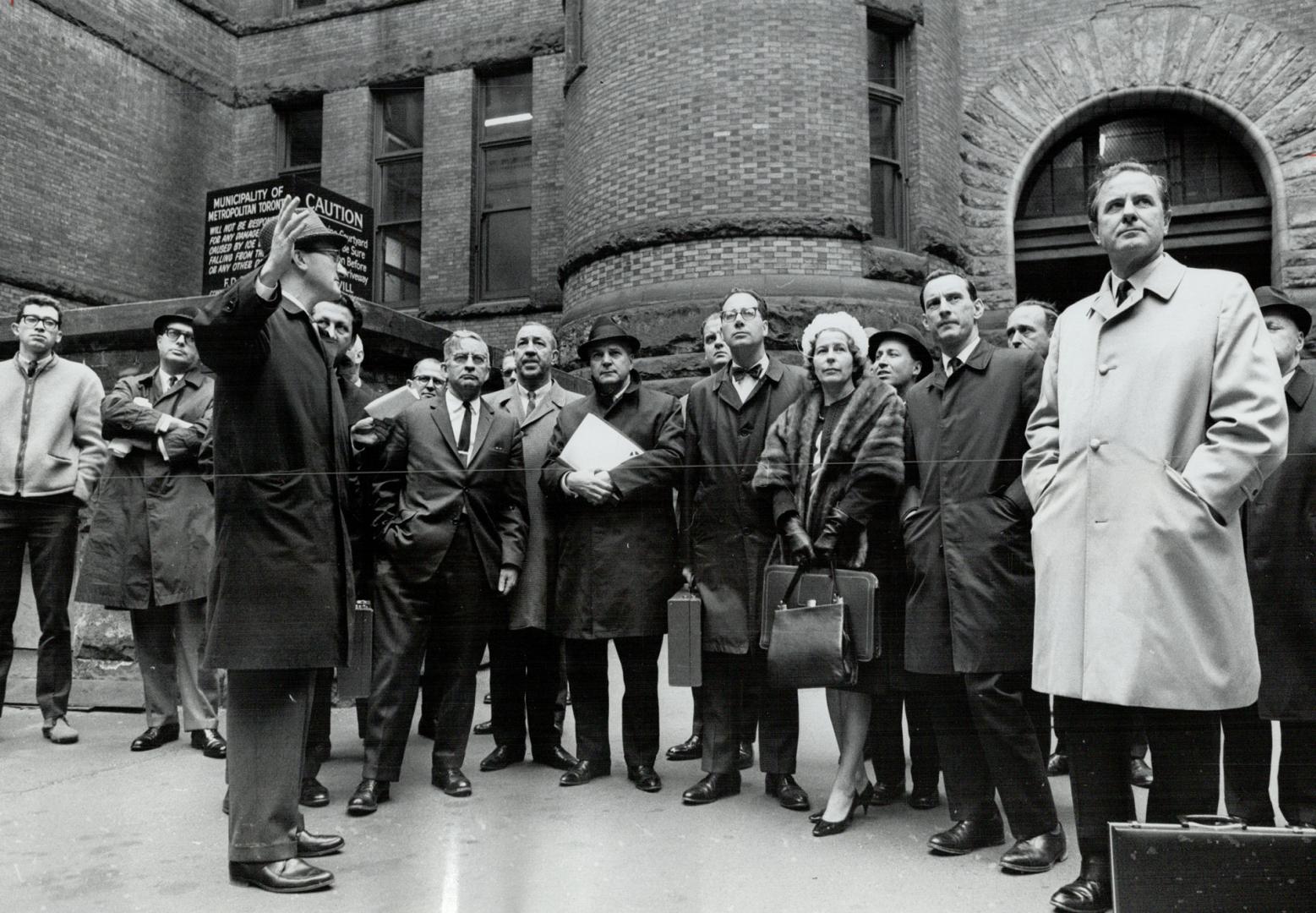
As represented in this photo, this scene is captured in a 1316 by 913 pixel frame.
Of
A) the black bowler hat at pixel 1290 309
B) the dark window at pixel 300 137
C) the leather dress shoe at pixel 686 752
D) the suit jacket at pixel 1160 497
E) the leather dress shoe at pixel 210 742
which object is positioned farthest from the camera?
the dark window at pixel 300 137

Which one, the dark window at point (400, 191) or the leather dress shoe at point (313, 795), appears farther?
the dark window at point (400, 191)

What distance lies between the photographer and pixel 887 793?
15.5 feet

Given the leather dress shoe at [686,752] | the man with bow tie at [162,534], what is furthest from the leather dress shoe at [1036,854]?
the man with bow tie at [162,534]

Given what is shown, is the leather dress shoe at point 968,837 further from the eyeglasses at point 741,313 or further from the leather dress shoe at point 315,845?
the eyeglasses at point 741,313

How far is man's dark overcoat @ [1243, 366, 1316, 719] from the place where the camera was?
3.87 m

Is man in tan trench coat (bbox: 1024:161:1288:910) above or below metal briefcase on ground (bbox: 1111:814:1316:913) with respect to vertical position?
above

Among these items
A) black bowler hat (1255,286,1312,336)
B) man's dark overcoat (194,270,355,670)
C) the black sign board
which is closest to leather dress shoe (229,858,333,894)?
man's dark overcoat (194,270,355,670)

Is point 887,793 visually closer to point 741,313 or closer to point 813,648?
point 813,648

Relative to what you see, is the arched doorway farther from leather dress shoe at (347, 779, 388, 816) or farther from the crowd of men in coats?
leather dress shoe at (347, 779, 388, 816)

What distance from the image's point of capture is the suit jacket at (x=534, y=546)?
17.8 feet

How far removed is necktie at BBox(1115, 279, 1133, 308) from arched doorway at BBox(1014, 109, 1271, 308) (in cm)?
1059

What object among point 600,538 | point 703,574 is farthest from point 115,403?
point 703,574

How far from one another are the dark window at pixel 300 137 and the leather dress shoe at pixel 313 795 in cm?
1402

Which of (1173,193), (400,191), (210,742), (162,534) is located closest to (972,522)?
(210,742)
